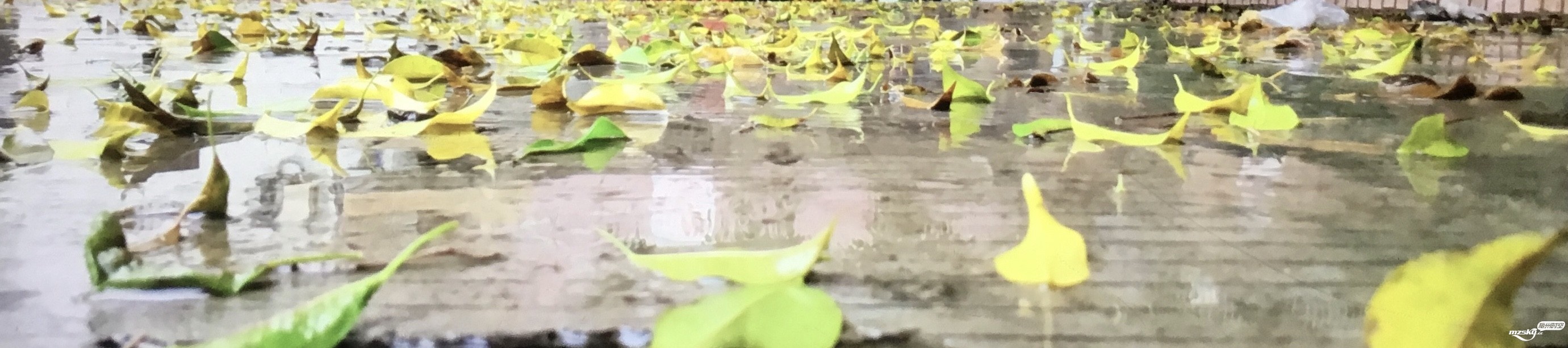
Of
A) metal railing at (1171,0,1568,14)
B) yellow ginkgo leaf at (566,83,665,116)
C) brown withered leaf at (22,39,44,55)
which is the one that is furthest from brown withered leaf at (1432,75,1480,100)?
metal railing at (1171,0,1568,14)

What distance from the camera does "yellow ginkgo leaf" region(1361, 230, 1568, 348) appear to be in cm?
36

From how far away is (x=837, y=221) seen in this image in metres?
0.58

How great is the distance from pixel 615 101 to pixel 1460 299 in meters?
0.84

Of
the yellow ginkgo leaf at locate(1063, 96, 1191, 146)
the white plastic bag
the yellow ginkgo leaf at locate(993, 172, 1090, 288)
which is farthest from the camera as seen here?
the white plastic bag

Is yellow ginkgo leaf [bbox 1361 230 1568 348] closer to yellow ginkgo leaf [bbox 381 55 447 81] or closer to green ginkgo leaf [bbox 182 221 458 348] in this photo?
green ginkgo leaf [bbox 182 221 458 348]

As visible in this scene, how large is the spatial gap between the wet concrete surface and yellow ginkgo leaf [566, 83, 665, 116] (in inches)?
1.4

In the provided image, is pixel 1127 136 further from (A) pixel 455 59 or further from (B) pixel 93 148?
(A) pixel 455 59

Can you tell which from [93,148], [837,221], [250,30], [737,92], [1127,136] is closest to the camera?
[837,221]

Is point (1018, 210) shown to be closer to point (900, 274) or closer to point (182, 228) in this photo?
point (900, 274)

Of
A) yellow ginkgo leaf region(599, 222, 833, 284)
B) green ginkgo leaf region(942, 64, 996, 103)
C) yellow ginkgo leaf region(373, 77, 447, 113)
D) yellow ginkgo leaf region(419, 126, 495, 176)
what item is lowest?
green ginkgo leaf region(942, 64, 996, 103)

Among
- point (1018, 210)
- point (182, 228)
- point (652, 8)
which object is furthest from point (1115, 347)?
point (652, 8)

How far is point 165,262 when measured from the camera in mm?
484

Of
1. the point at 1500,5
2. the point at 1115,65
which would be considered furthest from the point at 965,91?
the point at 1500,5

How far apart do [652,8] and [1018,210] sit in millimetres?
4765
